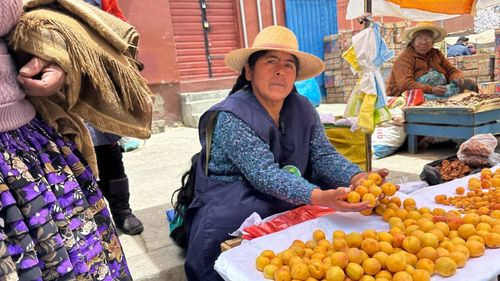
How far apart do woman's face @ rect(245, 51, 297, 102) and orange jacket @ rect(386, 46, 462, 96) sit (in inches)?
128

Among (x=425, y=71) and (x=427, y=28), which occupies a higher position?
(x=427, y=28)

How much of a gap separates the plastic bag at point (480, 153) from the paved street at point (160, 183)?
0.50 m

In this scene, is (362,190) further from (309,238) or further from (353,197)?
(309,238)

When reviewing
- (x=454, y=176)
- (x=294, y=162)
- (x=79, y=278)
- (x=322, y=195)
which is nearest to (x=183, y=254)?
(x=294, y=162)

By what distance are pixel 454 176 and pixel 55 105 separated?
8.06ft

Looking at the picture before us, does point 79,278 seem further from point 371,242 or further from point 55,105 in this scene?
point 371,242

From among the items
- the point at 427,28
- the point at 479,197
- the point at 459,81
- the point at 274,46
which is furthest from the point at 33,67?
the point at 459,81

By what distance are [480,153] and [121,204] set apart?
2.43m

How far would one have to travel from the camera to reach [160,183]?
3615 mm

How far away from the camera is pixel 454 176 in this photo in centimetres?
260

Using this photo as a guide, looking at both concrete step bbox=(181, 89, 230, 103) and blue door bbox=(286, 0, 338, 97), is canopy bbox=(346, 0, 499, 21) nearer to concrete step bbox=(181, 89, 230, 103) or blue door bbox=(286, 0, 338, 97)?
concrete step bbox=(181, 89, 230, 103)

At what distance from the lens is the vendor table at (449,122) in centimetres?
369

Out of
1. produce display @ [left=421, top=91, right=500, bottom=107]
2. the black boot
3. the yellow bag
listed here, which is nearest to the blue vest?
the black boot

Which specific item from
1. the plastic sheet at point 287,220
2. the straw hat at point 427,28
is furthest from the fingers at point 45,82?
the straw hat at point 427,28
